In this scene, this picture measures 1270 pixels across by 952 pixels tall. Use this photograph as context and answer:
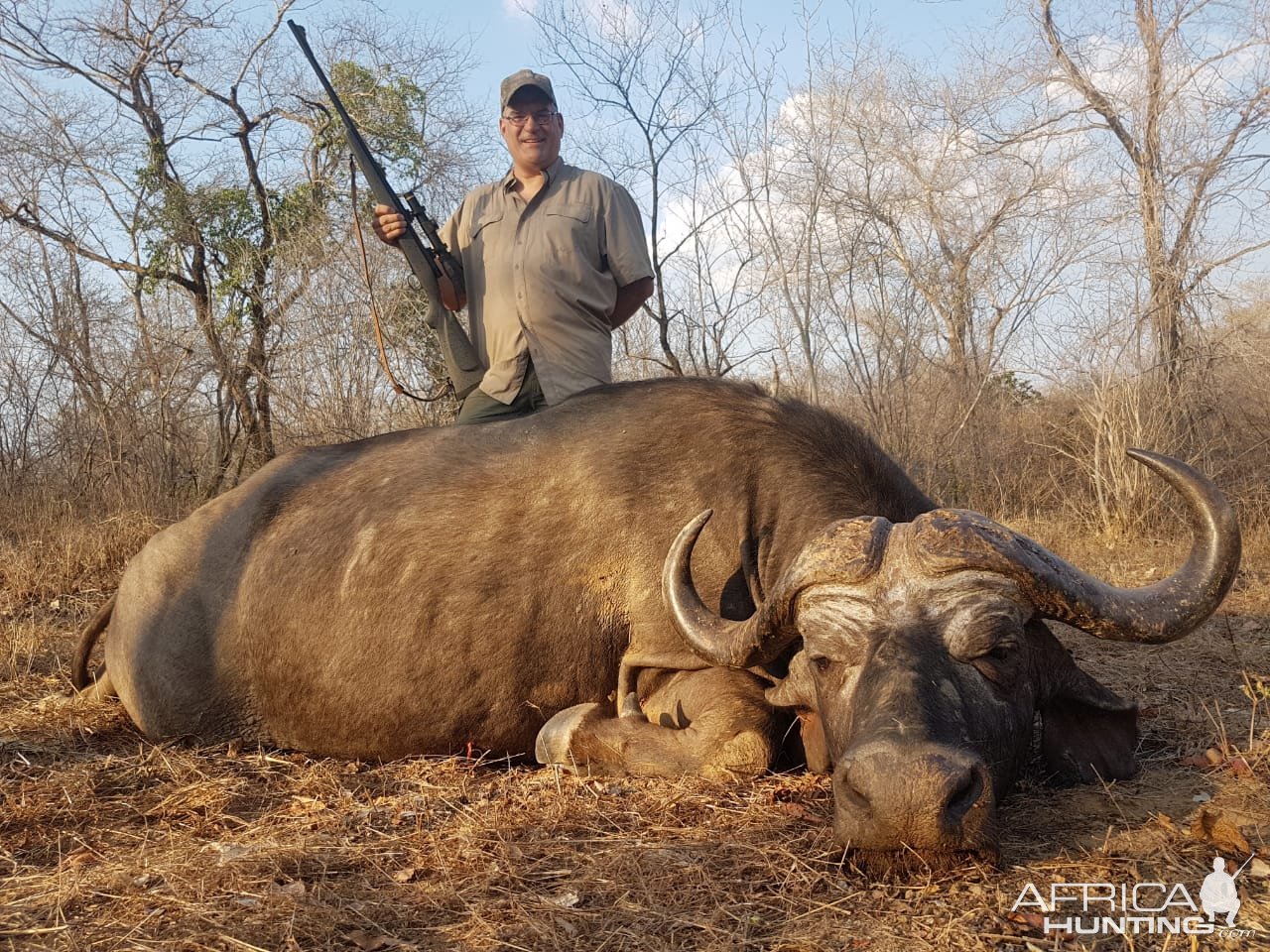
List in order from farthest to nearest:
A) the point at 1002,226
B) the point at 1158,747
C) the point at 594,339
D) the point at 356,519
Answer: the point at 1002,226 < the point at 594,339 < the point at 356,519 < the point at 1158,747

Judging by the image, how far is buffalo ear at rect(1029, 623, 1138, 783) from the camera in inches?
129

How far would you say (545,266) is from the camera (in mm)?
5203

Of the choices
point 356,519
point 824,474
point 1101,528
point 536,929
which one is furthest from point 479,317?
point 1101,528

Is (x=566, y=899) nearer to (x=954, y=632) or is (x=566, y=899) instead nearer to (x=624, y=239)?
(x=954, y=632)

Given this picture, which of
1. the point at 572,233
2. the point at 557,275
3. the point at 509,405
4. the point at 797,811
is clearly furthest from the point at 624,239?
the point at 797,811

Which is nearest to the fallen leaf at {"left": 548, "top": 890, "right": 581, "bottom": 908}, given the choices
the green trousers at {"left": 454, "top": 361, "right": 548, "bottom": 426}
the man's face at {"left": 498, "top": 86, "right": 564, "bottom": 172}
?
the green trousers at {"left": 454, "top": 361, "right": 548, "bottom": 426}

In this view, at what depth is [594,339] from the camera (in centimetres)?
527

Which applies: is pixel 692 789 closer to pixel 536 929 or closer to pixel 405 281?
pixel 536 929

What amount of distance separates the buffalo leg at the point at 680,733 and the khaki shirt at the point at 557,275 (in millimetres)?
1926

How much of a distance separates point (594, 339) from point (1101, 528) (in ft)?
19.7

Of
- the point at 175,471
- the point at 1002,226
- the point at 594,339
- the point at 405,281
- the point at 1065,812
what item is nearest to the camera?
the point at 1065,812

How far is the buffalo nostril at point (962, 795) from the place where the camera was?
2.46 m

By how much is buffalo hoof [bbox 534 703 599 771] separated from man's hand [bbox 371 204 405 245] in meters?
2.99

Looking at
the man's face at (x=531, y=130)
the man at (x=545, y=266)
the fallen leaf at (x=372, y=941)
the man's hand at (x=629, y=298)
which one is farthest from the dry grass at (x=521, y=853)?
the man's face at (x=531, y=130)
